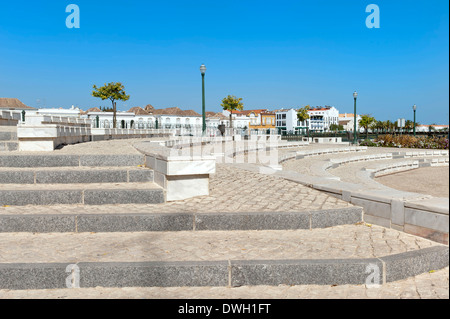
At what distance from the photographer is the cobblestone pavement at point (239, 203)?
486 centimetres

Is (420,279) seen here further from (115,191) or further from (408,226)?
(115,191)

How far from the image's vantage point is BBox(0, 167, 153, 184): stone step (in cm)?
575

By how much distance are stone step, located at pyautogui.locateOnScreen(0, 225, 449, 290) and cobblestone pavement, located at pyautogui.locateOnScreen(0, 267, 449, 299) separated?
6 centimetres

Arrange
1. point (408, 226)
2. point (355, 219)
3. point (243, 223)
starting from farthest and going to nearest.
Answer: point (355, 219) → point (243, 223) → point (408, 226)

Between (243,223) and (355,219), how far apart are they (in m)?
1.71

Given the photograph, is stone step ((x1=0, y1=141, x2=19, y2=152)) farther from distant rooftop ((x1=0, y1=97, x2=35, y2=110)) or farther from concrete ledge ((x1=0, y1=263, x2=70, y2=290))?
distant rooftop ((x1=0, y1=97, x2=35, y2=110))

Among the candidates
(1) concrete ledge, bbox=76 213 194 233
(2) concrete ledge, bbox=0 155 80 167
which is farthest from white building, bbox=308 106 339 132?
(1) concrete ledge, bbox=76 213 194 233

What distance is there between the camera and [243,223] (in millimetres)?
4586

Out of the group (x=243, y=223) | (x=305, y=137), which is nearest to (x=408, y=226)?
(x=243, y=223)

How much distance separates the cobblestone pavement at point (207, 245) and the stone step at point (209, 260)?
0.4 inches

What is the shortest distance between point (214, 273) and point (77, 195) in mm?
2946

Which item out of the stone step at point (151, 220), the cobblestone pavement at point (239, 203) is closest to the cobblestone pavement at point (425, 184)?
the stone step at point (151, 220)

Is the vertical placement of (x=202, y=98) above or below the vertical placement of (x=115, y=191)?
above
